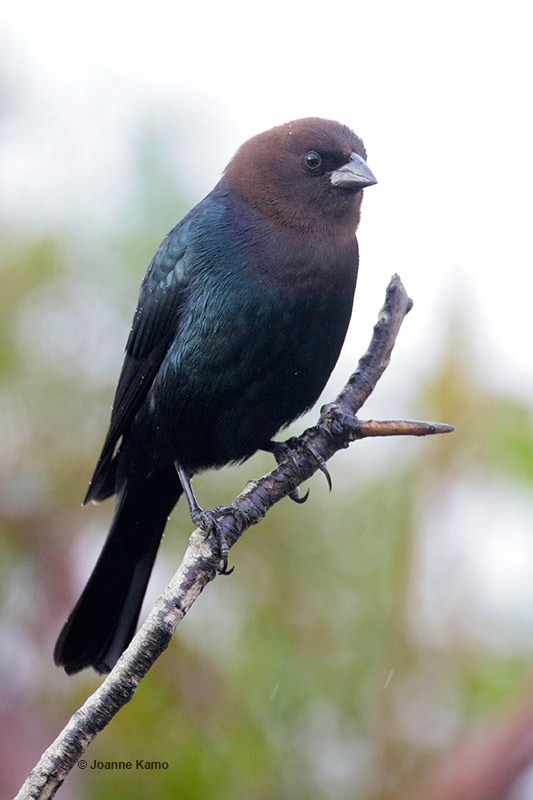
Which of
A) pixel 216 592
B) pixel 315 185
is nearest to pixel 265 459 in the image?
pixel 216 592

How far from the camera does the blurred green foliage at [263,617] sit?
3771 mm

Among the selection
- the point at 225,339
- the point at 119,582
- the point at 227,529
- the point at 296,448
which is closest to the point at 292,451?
the point at 296,448

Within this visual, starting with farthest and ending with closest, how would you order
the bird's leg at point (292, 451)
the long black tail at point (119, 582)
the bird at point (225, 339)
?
the long black tail at point (119, 582), the bird at point (225, 339), the bird's leg at point (292, 451)

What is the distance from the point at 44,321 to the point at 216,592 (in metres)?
1.32

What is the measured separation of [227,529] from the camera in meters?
2.81

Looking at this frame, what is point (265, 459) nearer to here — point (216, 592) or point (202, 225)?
point (216, 592)

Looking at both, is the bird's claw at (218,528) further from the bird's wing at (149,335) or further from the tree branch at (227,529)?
the bird's wing at (149,335)

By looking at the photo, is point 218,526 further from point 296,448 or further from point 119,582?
point 119,582

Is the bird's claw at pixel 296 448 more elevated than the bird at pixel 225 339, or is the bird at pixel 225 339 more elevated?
the bird at pixel 225 339

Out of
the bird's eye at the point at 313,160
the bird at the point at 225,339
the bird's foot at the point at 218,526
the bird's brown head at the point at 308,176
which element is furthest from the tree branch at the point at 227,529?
the bird's eye at the point at 313,160

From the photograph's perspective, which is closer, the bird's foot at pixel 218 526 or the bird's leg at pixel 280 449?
the bird's foot at pixel 218 526

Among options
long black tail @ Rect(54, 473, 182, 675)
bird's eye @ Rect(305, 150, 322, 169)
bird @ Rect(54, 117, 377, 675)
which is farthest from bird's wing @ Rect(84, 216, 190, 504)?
bird's eye @ Rect(305, 150, 322, 169)

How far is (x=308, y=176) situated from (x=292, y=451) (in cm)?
101

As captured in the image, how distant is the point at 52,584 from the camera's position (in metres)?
3.90
